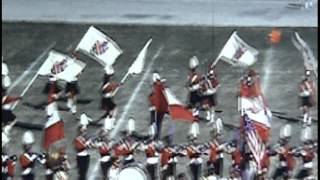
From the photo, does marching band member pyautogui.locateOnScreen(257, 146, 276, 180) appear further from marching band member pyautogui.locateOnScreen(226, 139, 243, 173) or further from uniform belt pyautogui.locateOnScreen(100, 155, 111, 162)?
uniform belt pyautogui.locateOnScreen(100, 155, 111, 162)

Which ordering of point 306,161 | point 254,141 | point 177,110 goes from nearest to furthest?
point 254,141 < point 306,161 < point 177,110

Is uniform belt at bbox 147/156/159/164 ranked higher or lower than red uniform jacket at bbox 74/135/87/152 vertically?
lower

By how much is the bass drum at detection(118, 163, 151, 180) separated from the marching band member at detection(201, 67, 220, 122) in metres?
0.63

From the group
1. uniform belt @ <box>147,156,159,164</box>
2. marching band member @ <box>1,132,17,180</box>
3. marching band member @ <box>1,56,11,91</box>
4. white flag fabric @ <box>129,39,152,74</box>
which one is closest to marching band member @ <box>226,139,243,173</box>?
uniform belt @ <box>147,156,159,164</box>

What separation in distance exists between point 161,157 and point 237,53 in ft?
3.14

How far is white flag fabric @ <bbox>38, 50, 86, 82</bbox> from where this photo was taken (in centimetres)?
789

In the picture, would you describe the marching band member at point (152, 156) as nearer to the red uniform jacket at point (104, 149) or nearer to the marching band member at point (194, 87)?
the red uniform jacket at point (104, 149)

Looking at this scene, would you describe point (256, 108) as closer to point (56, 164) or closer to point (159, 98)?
point (159, 98)

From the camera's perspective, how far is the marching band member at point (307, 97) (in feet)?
26.1

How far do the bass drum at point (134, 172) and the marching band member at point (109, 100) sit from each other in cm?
35

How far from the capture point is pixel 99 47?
25.8 feet

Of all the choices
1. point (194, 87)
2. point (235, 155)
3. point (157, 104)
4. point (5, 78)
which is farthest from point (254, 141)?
point (5, 78)

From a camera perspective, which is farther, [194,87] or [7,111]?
[194,87]

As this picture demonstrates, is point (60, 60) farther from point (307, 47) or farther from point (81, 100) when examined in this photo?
point (307, 47)
